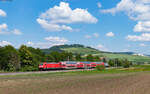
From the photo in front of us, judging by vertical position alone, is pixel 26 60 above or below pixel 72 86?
above

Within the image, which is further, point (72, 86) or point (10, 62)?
point (10, 62)

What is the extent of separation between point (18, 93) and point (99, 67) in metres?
72.6

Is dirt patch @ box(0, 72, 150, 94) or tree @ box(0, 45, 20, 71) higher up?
tree @ box(0, 45, 20, 71)

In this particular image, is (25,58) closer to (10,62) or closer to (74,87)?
(10,62)

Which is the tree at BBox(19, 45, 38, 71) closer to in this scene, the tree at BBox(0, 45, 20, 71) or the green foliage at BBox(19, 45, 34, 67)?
the green foliage at BBox(19, 45, 34, 67)

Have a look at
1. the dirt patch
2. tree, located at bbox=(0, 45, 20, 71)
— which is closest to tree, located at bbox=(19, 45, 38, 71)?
tree, located at bbox=(0, 45, 20, 71)

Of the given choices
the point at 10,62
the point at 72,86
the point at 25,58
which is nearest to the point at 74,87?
the point at 72,86

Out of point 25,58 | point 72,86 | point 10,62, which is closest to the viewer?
point 72,86

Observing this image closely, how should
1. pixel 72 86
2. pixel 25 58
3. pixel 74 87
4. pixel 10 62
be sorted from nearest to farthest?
pixel 74 87
pixel 72 86
pixel 10 62
pixel 25 58

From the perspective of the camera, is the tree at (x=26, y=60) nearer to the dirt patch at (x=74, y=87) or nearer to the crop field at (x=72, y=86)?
the crop field at (x=72, y=86)

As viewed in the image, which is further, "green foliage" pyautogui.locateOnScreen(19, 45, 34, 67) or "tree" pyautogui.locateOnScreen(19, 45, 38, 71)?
"green foliage" pyautogui.locateOnScreen(19, 45, 34, 67)

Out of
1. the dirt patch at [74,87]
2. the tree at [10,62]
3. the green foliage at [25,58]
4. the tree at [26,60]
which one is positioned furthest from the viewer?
the green foliage at [25,58]

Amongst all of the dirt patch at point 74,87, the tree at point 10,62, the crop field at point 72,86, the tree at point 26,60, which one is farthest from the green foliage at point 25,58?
the dirt patch at point 74,87

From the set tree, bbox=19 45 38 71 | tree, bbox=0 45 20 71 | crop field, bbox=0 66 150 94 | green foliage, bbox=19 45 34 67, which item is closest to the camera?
crop field, bbox=0 66 150 94
